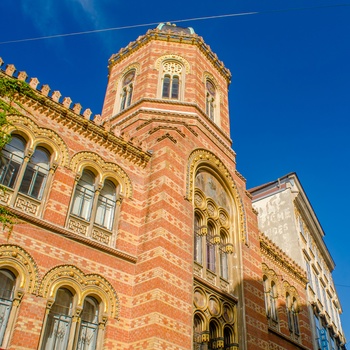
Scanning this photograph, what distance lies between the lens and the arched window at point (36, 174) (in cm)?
1222

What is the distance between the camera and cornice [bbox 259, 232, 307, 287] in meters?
21.0

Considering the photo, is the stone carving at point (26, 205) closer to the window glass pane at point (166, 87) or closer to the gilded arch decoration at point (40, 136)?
Answer: the gilded arch decoration at point (40, 136)

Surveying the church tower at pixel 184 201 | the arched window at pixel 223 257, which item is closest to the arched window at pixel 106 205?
the church tower at pixel 184 201

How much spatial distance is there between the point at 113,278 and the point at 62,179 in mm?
3415

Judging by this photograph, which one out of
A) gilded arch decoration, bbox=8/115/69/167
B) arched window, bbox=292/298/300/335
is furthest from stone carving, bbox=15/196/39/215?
arched window, bbox=292/298/300/335

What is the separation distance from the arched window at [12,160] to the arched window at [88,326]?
4028 millimetres

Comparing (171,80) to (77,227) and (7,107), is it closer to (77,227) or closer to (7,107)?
(7,107)

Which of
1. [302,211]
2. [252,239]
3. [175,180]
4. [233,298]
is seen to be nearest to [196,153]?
[175,180]

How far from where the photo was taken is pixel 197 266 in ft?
48.6

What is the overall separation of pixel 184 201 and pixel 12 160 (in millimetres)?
5996

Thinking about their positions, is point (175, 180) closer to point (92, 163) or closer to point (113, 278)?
point (92, 163)

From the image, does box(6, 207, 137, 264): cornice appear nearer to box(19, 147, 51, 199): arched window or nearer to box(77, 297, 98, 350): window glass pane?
box(19, 147, 51, 199): arched window

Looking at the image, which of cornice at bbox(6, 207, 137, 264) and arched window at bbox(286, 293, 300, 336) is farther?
arched window at bbox(286, 293, 300, 336)

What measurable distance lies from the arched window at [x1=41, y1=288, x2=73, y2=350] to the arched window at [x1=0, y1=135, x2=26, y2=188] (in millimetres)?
3448
